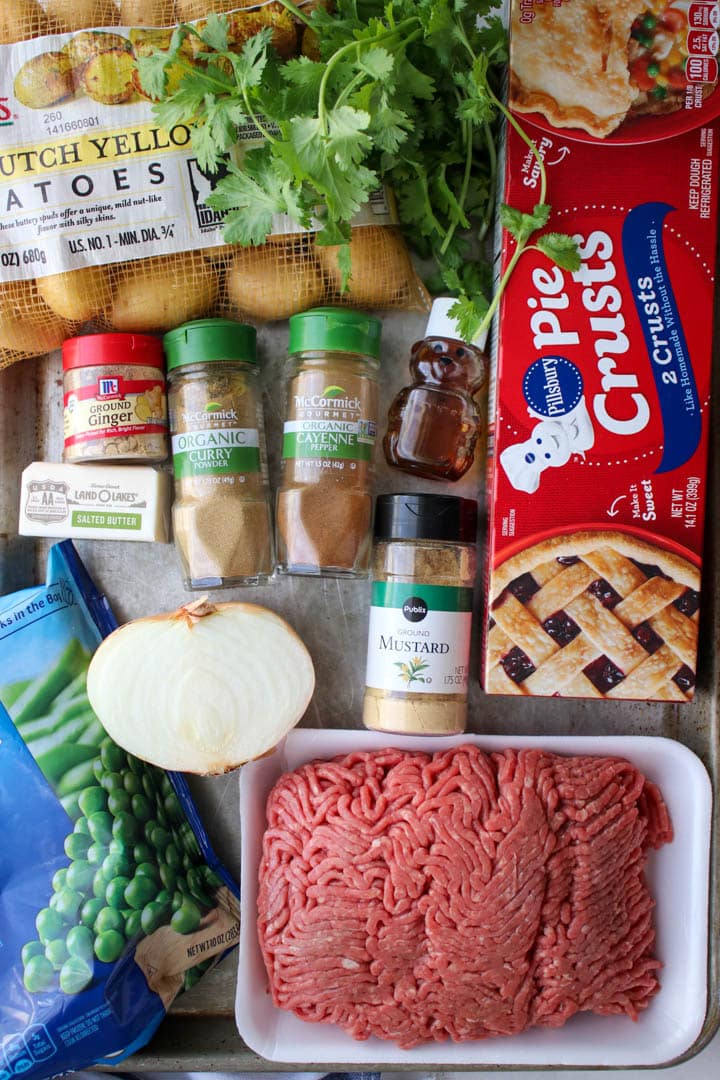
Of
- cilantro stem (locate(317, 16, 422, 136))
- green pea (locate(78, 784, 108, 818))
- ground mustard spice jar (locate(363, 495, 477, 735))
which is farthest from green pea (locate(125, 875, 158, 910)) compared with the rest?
cilantro stem (locate(317, 16, 422, 136))

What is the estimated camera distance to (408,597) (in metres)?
1.10

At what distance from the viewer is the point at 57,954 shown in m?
1.08

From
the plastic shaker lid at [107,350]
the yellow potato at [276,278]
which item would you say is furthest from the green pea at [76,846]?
the yellow potato at [276,278]

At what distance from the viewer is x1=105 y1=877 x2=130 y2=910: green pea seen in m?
1.11

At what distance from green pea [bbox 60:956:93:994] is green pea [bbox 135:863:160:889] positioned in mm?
125

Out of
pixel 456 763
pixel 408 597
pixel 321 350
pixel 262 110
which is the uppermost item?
pixel 262 110

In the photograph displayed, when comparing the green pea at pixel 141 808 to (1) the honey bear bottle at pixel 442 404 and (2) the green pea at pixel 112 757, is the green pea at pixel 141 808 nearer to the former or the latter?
(2) the green pea at pixel 112 757

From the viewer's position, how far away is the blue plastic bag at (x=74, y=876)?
1.08m

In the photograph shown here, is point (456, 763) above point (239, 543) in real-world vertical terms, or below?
below

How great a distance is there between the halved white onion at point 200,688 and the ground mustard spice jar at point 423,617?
127mm

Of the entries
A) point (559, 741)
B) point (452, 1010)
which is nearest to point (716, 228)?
point (559, 741)

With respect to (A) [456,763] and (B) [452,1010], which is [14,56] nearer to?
(A) [456,763]

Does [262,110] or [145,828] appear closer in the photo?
[262,110]

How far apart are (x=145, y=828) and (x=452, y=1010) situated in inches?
19.4
